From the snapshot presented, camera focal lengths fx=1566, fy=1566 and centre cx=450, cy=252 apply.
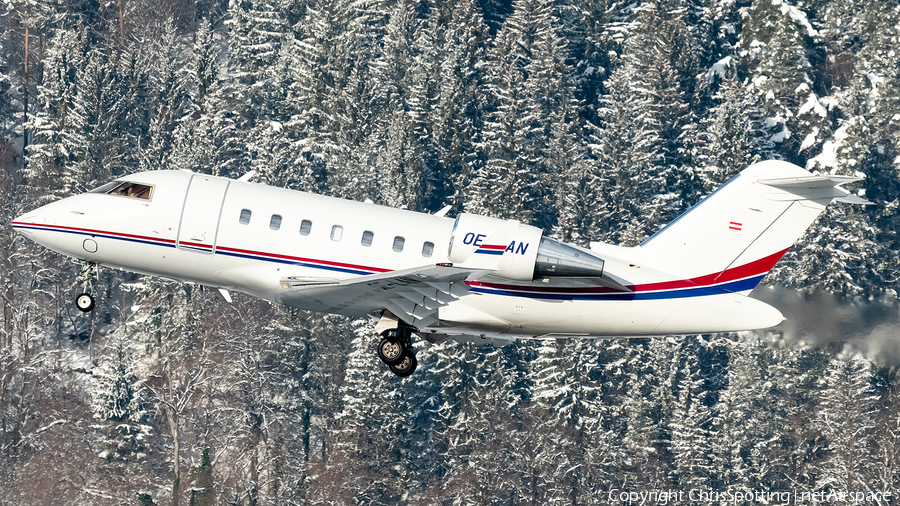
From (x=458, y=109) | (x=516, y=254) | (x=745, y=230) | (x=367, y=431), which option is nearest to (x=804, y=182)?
(x=745, y=230)

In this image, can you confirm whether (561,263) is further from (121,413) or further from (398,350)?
(121,413)

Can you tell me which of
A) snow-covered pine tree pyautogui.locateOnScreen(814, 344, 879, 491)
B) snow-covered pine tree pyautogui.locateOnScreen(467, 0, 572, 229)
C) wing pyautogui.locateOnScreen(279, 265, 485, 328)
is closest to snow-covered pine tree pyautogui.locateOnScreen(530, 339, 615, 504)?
snow-covered pine tree pyautogui.locateOnScreen(467, 0, 572, 229)

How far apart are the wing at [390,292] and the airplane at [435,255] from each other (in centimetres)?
4

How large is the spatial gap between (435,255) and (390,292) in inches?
50.8

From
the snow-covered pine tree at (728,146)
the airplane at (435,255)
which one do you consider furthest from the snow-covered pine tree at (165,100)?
the airplane at (435,255)

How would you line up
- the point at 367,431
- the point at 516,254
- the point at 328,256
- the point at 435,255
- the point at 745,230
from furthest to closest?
the point at 367,431
the point at 745,230
the point at 328,256
the point at 435,255
the point at 516,254

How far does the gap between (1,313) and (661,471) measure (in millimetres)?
40310

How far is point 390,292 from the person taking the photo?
33.9 m

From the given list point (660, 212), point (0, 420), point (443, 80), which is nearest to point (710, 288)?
point (0, 420)

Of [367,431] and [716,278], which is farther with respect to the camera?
[367,431]

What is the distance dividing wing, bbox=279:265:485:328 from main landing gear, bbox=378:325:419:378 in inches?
15.6

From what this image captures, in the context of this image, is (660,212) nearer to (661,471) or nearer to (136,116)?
(661,471)

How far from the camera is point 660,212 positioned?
104688 mm

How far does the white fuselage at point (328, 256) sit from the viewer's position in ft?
113
